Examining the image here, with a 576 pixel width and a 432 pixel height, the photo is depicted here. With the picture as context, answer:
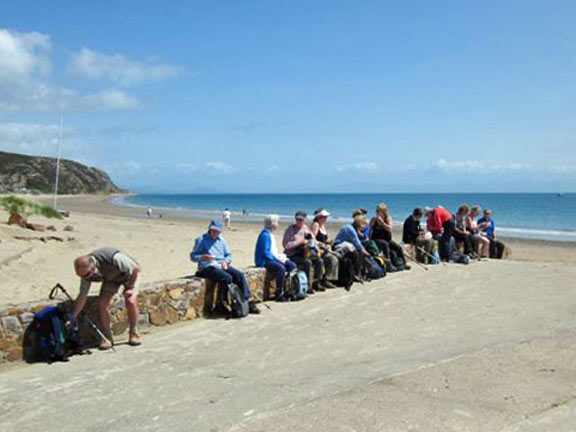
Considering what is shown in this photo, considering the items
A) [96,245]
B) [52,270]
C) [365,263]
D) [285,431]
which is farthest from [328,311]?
[96,245]

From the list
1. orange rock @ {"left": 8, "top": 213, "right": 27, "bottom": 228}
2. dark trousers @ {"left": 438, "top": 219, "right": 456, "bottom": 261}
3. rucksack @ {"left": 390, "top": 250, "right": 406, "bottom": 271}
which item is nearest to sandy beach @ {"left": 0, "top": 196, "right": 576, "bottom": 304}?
orange rock @ {"left": 8, "top": 213, "right": 27, "bottom": 228}

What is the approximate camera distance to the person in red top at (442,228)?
1327 centimetres

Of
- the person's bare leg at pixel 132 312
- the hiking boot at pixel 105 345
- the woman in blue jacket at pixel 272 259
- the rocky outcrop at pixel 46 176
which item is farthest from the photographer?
the rocky outcrop at pixel 46 176

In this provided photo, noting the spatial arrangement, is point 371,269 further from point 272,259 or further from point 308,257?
point 272,259

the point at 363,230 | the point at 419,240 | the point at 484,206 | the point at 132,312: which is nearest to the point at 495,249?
the point at 419,240

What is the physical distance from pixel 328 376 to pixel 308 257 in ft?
14.6

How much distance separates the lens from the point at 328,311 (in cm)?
828

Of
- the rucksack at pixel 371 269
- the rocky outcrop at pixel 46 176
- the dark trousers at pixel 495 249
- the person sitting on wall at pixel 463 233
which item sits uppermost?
the rocky outcrop at pixel 46 176

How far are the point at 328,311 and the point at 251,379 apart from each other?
312 centimetres

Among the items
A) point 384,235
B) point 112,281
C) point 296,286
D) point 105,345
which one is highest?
point 384,235

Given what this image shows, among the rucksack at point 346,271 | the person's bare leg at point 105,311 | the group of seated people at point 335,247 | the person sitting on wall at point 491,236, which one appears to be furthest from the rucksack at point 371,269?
the person's bare leg at point 105,311

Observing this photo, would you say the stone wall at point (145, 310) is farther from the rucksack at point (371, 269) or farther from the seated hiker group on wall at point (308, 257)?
the rucksack at point (371, 269)

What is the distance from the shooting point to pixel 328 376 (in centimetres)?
523

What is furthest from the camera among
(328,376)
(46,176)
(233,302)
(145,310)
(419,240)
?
(46,176)
